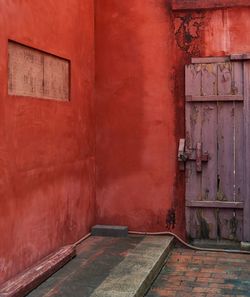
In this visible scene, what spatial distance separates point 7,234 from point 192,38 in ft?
11.4

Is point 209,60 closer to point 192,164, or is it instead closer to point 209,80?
point 209,80

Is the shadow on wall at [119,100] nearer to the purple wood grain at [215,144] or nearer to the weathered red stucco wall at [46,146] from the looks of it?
the weathered red stucco wall at [46,146]

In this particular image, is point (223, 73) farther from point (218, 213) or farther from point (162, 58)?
point (218, 213)

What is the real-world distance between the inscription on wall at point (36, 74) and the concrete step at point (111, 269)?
5.67 ft

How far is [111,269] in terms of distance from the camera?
193 inches

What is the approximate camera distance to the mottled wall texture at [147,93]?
629cm

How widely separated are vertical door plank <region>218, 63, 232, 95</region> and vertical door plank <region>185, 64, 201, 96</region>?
0.26 m

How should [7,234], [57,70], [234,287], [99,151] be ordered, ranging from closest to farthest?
[7,234] < [234,287] < [57,70] < [99,151]

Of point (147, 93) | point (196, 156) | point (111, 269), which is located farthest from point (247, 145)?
point (111, 269)

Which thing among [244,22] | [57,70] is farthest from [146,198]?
[244,22]

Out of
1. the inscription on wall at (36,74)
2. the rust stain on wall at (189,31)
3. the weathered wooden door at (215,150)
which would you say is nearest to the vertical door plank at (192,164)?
the weathered wooden door at (215,150)

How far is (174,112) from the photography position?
20.9 feet

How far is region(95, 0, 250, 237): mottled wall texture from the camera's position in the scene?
629 cm

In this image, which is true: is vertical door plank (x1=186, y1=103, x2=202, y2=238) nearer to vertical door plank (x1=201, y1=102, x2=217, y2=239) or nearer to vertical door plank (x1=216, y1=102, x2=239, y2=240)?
vertical door plank (x1=201, y1=102, x2=217, y2=239)
